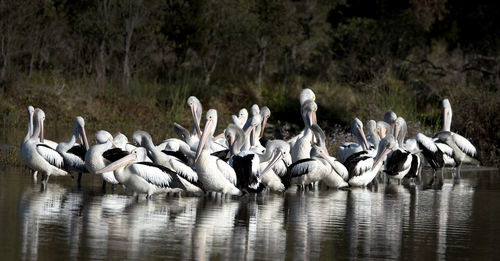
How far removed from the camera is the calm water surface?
724 cm

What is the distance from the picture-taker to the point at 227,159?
12.6 m

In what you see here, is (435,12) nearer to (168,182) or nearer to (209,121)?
(209,121)

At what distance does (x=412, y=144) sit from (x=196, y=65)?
1544cm

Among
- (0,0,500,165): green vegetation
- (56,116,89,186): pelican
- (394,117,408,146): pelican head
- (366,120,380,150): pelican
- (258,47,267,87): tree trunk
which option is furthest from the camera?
(258,47,267,87): tree trunk

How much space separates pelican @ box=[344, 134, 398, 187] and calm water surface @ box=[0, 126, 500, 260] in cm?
33

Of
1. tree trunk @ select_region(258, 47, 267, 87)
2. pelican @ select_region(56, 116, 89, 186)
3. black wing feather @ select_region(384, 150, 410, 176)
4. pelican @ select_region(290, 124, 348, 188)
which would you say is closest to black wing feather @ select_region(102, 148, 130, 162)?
pelican @ select_region(56, 116, 89, 186)

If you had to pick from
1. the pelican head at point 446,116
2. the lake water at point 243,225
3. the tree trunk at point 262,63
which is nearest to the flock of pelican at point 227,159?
the lake water at point 243,225

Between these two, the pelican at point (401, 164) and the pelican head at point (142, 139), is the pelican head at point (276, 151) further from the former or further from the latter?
the pelican at point (401, 164)

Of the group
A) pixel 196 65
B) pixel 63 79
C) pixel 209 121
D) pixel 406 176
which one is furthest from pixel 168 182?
pixel 196 65

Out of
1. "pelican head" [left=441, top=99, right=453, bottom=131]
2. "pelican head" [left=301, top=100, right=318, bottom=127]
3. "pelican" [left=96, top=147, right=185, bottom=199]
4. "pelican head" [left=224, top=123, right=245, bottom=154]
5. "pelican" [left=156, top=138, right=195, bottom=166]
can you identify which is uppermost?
"pelican head" [left=441, top=99, right=453, bottom=131]

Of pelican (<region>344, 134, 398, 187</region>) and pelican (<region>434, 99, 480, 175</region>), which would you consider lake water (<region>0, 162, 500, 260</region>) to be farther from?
pelican (<region>434, 99, 480, 175</region>)

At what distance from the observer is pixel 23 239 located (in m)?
7.37

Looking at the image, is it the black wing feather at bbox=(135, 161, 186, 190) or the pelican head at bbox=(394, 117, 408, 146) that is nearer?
the black wing feather at bbox=(135, 161, 186, 190)

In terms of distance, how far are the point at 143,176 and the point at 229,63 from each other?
61.4 feet
